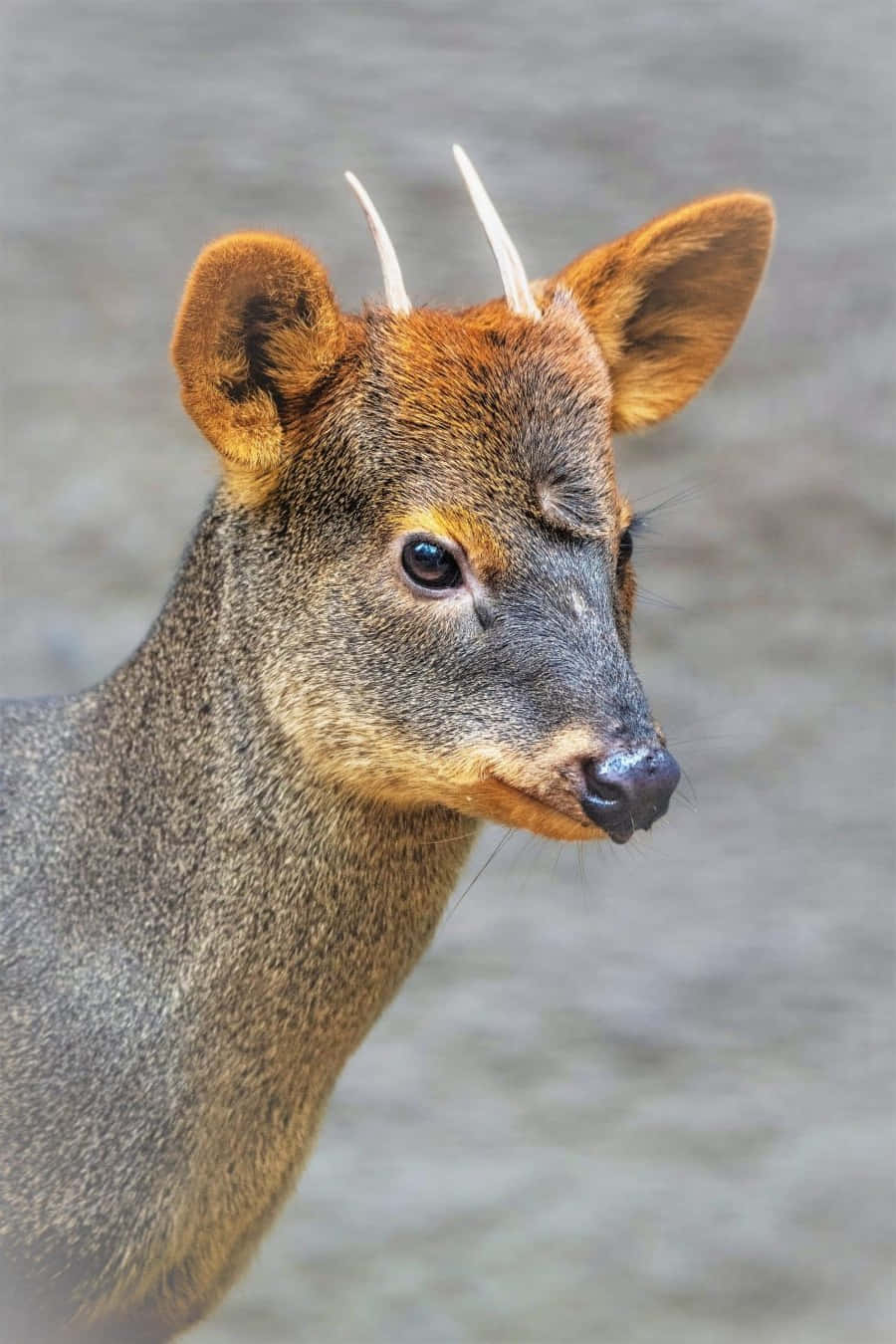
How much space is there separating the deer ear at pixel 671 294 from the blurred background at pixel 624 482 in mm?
3525

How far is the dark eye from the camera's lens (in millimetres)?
3488

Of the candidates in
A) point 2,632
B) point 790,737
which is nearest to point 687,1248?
point 790,737

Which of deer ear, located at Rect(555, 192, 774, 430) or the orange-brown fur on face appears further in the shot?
deer ear, located at Rect(555, 192, 774, 430)

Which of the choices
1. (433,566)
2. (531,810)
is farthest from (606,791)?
(433,566)

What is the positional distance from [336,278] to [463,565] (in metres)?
4.66

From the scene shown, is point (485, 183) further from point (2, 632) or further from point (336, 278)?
point (2, 632)

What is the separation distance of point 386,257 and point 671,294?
2.67 ft

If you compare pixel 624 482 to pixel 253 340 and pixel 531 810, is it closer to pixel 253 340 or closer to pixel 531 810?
pixel 253 340

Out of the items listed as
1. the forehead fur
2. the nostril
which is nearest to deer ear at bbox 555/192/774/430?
the forehead fur

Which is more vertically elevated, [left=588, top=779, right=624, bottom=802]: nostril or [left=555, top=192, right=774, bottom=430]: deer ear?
[left=555, top=192, right=774, bottom=430]: deer ear

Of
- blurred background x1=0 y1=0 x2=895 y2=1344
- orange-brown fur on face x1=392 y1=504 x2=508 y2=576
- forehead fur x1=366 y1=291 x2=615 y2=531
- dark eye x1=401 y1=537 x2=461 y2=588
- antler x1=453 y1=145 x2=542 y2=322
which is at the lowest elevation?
blurred background x1=0 y1=0 x2=895 y2=1344

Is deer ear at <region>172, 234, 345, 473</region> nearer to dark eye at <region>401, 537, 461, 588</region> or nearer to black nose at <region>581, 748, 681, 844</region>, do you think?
dark eye at <region>401, 537, 461, 588</region>

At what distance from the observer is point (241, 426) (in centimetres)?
360

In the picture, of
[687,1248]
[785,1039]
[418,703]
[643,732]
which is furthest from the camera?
[785,1039]
